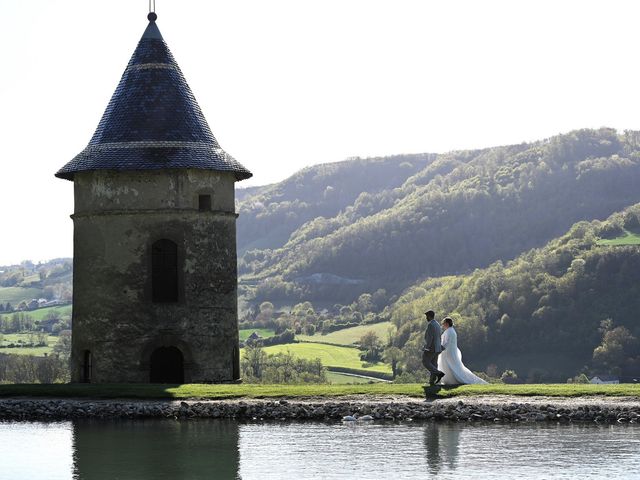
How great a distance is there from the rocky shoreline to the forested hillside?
11241 cm

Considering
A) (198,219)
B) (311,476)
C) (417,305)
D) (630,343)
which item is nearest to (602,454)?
(311,476)

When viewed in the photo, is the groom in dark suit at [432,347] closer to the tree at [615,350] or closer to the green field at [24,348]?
the green field at [24,348]

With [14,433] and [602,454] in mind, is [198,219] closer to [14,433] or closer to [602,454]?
[14,433]

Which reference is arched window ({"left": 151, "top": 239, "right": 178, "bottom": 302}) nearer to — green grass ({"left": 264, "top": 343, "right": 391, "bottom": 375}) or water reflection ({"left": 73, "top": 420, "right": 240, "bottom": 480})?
water reflection ({"left": 73, "top": 420, "right": 240, "bottom": 480})

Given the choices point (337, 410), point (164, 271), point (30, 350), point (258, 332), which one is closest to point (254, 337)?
point (258, 332)

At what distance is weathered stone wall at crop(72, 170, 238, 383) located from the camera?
119 feet

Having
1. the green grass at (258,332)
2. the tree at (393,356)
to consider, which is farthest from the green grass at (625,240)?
the green grass at (258,332)

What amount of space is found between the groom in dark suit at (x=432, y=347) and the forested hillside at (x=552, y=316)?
110777 mm

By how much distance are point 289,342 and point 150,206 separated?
125439mm

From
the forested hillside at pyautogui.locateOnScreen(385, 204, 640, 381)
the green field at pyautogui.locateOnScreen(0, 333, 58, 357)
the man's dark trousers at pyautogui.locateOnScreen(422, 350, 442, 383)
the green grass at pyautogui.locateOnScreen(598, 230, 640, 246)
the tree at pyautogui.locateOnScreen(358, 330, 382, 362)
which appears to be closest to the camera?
the man's dark trousers at pyautogui.locateOnScreen(422, 350, 442, 383)

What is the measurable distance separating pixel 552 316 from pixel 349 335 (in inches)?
1521

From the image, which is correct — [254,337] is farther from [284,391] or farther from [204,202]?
[284,391]

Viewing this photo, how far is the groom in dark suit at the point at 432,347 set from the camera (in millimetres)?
29562

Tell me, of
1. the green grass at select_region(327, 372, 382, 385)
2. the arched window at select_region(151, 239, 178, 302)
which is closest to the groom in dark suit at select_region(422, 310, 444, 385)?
the arched window at select_region(151, 239, 178, 302)
